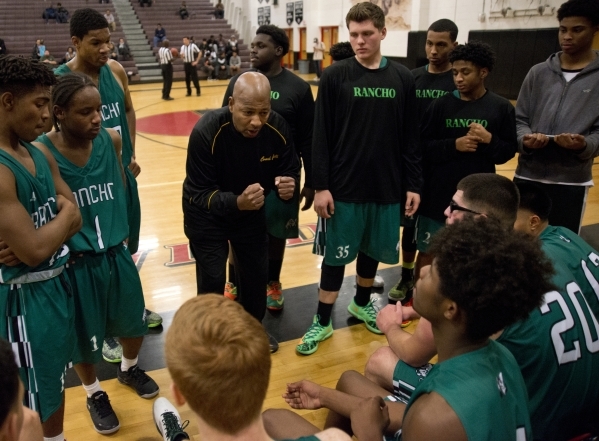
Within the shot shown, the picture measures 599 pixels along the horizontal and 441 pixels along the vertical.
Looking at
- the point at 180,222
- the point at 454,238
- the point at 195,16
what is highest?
the point at 195,16

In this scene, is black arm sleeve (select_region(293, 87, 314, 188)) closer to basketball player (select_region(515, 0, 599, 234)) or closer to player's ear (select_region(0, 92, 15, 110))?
basketball player (select_region(515, 0, 599, 234))

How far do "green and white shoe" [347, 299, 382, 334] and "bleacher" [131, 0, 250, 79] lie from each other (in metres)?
20.7

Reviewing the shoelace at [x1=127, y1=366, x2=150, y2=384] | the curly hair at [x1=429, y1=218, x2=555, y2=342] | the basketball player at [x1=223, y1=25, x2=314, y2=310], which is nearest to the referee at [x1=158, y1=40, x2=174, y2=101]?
the basketball player at [x1=223, y1=25, x2=314, y2=310]

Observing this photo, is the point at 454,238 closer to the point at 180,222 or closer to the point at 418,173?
the point at 418,173

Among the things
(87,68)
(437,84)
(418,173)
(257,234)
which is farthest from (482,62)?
(87,68)

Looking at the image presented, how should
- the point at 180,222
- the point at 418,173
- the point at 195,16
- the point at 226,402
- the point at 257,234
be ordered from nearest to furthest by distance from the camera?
the point at 226,402, the point at 257,234, the point at 418,173, the point at 180,222, the point at 195,16

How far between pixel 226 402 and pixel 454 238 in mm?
852

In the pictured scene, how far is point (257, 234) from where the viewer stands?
3.15 meters

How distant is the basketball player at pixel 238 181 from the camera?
279 centimetres

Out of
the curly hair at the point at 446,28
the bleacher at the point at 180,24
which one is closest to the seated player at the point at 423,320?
the curly hair at the point at 446,28

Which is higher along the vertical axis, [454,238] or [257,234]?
[454,238]

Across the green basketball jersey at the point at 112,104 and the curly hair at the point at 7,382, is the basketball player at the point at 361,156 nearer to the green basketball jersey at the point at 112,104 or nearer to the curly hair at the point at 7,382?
the green basketball jersey at the point at 112,104

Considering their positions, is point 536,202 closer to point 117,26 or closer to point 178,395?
point 178,395

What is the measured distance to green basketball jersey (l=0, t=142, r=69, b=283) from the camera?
2.01 meters
